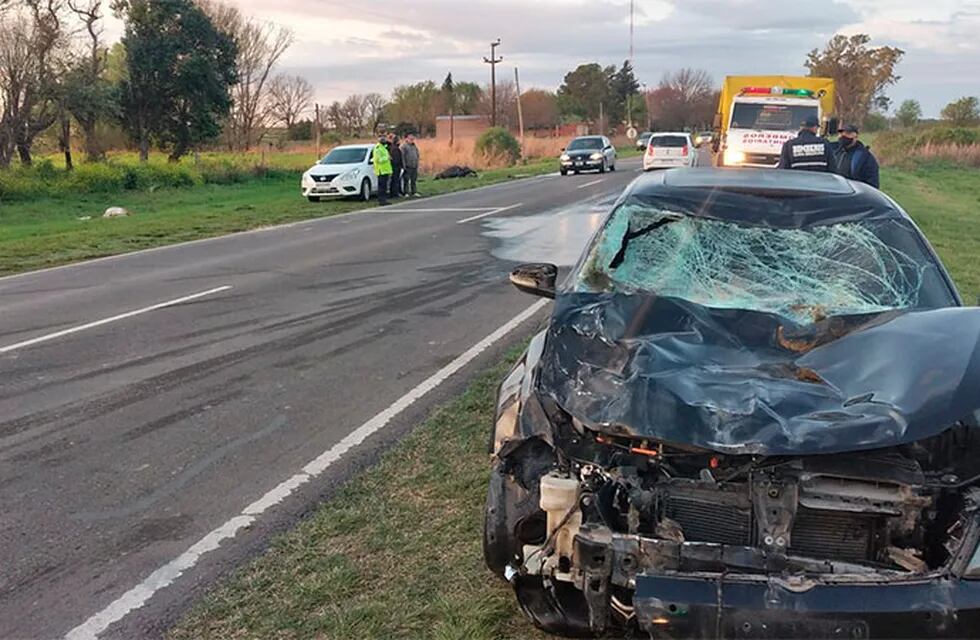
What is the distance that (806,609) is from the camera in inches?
97.9

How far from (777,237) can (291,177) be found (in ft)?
108

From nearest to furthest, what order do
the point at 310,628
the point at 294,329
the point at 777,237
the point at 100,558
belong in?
the point at 310,628 → the point at 100,558 → the point at 777,237 → the point at 294,329

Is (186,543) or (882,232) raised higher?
(882,232)

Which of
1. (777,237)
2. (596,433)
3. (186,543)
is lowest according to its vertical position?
(186,543)

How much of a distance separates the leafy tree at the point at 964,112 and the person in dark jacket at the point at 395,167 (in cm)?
4891

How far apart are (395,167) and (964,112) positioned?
176ft

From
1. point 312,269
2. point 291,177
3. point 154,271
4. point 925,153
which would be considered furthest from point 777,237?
point 925,153

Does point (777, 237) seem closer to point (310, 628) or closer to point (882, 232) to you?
point (882, 232)

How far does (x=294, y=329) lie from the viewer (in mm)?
8289

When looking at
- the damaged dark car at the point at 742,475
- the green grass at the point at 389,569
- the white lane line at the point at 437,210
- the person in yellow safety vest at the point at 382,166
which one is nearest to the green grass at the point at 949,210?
the damaged dark car at the point at 742,475

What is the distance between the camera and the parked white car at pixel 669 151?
30812 millimetres

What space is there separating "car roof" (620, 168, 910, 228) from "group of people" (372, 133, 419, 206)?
1788cm

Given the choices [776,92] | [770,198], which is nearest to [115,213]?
[776,92]

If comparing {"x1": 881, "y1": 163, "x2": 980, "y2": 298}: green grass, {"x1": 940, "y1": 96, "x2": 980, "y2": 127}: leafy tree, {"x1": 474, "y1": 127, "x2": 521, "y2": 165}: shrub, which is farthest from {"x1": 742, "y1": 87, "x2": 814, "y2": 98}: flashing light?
{"x1": 940, "y1": 96, "x2": 980, "y2": 127}: leafy tree
